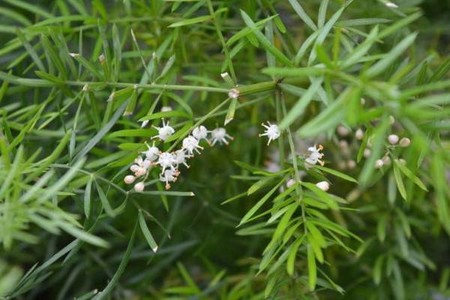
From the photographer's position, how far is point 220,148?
118 cm

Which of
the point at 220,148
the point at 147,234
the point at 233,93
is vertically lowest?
the point at 220,148

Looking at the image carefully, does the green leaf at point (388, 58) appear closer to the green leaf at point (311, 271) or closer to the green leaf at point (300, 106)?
the green leaf at point (300, 106)

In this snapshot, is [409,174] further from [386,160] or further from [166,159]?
[166,159]

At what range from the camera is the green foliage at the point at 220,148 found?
729mm

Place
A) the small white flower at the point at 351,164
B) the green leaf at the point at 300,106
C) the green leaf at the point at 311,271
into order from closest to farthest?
1. the green leaf at the point at 300,106
2. the green leaf at the point at 311,271
3. the small white flower at the point at 351,164

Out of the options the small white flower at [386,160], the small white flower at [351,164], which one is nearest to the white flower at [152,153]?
the small white flower at [386,160]

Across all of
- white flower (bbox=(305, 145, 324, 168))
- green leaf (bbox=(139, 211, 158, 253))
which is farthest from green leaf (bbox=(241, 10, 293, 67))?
green leaf (bbox=(139, 211, 158, 253))

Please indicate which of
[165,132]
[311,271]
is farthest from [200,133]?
[311,271]

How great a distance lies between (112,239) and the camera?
1.20 m

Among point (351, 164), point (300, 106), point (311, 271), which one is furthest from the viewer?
point (351, 164)

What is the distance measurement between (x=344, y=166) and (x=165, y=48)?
354 mm

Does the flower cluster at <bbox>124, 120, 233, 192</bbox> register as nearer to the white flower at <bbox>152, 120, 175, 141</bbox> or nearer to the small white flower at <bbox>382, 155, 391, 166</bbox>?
the white flower at <bbox>152, 120, 175, 141</bbox>

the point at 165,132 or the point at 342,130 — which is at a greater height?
the point at 165,132

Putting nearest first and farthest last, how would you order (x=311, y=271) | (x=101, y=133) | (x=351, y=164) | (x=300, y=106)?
(x=300, y=106), (x=311, y=271), (x=101, y=133), (x=351, y=164)
